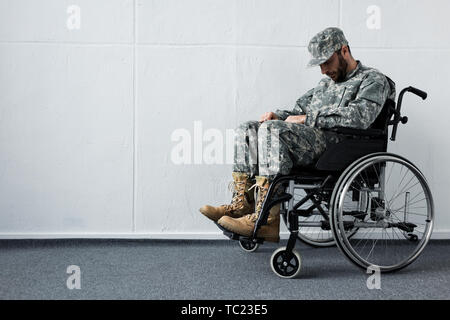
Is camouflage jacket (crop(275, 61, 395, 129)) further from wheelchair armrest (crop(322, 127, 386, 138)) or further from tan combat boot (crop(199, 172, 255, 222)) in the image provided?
tan combat boot (crop(199, 172, 255, 222))

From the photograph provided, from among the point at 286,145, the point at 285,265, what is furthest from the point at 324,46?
the point at 285,265

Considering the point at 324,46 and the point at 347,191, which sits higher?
the point at 324,46

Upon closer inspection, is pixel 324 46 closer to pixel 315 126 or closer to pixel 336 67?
pixel 336 67

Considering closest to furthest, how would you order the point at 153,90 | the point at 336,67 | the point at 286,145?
the point at 286,145 < the point at 336,67 < the point at 153,90

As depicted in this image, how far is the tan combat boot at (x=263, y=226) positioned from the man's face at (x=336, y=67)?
619mm

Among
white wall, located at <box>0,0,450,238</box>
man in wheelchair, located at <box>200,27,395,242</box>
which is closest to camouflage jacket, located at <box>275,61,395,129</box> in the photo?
man in wheelchair, located at <box>200,27,395,242</box>

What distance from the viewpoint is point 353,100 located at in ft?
6.41

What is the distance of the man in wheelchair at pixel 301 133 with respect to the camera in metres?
1.84

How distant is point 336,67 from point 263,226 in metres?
0.82

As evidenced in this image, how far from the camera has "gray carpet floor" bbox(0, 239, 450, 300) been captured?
5.41ft

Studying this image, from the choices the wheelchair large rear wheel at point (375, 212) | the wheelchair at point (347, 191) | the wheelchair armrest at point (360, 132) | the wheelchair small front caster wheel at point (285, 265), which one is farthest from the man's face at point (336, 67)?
the wheelchair small front caster wheel at point (285, 265)

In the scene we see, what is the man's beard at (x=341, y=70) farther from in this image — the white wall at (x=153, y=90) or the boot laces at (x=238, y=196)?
the boot laces at (x=238, y=196)

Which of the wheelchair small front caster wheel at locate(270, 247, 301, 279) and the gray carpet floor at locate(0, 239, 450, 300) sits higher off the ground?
the wheelchair small front caster wheel at locate(270, 247, 301, 279)

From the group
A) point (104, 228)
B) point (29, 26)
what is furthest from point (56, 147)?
point (29, 26)
